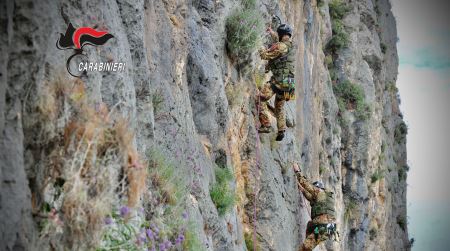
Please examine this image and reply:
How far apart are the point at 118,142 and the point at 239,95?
675 cm

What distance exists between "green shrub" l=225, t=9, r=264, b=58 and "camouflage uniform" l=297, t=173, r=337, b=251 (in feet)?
12.3

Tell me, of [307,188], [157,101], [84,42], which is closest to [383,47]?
[307,188]

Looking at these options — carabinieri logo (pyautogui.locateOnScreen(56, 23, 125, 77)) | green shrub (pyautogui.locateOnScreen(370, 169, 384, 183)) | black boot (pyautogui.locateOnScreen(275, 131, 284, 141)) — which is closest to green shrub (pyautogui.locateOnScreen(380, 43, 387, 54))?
green shrub (pyautogui.locateOnScreen(370, 169, 384, 183))

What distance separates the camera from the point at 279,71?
1230 cm

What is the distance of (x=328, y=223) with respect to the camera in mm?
12641

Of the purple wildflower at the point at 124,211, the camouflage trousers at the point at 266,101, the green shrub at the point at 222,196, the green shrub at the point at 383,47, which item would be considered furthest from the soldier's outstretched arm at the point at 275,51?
the green shrub at the point at 383,47

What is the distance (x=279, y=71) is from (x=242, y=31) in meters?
1.84

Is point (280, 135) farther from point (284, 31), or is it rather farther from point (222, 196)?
point (222, 196)

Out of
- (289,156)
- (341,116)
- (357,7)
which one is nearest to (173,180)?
(289,156)

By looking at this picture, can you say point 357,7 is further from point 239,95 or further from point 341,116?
point 239,95

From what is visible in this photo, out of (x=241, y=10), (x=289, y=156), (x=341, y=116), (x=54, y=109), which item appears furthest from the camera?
(x=341, y=116)

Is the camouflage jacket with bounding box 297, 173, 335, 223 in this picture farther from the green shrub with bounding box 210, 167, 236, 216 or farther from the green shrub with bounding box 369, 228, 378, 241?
the green shrub with bounding box 369, 228, 378, 241

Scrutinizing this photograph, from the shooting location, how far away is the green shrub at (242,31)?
1073 cm

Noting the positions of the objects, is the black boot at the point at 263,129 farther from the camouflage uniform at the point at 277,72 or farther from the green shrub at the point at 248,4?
the green shrub at the point at 248,4
